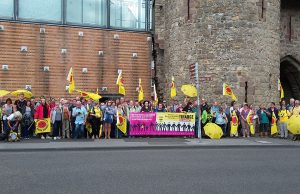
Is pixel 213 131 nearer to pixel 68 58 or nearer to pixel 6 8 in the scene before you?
pixel 68 58

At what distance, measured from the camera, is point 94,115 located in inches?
682

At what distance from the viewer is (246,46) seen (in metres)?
21.0

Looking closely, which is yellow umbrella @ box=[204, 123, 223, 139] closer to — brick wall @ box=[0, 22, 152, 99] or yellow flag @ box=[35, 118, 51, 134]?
yellow flag @ box=[35, 118, 51, 134]

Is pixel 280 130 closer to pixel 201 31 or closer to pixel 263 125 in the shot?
pixel 263 125

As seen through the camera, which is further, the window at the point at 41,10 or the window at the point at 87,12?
the window at the point at 87,12

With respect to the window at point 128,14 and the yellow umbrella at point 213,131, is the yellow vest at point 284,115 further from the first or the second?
the window at point 128,14

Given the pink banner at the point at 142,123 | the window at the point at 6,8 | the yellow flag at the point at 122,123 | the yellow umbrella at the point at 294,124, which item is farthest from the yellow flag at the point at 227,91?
the window at the point at 6,8

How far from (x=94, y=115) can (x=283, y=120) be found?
313 inches

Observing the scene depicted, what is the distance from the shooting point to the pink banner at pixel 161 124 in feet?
59.3

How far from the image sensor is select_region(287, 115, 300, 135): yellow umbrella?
17.5 metres

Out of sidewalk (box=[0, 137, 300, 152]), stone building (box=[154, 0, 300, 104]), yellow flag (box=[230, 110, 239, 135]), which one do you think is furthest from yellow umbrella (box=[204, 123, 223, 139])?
stone building (box=[154, 0, 300, 104])

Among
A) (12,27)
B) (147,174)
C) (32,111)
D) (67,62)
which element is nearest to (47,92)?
(67,62)

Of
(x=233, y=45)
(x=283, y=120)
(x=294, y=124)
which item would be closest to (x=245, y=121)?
(x=283, y=120)

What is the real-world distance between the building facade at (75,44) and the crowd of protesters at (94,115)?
5.19 meters
